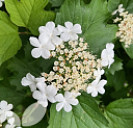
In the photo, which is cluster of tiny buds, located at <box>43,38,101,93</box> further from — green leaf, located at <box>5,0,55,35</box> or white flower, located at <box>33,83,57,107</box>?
green leaf, located at <box>5,0,55,35</box>

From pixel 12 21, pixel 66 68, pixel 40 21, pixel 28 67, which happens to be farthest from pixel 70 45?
pixel 28 67

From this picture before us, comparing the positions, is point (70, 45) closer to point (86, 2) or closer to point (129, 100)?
point (86, 2)

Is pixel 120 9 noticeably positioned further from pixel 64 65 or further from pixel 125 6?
pixel 64 65

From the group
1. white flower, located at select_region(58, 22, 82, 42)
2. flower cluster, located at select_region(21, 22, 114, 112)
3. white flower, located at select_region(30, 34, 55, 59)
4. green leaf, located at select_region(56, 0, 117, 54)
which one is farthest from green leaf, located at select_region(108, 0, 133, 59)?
white flower, located at select_region(30, 34, 55, 59)

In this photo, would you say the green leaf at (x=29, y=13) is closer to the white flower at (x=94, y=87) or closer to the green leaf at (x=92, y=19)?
the green leaf at (x=92, y=19)

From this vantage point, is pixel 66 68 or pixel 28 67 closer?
pixel 66 68

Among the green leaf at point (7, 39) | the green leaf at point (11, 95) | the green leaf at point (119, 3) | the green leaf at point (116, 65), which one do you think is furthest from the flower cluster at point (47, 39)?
the green leaf at point (11, 95)
